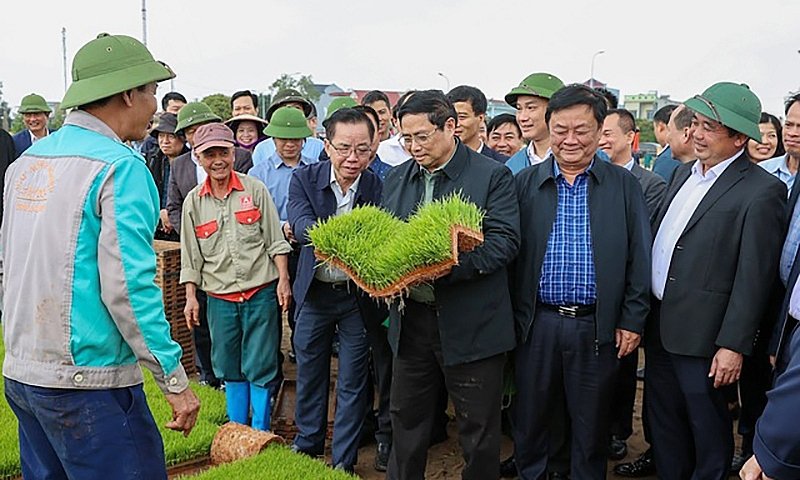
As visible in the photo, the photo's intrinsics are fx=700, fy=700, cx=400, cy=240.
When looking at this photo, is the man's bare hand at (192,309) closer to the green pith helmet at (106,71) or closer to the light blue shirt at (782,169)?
the green pith helmet at (106,71)

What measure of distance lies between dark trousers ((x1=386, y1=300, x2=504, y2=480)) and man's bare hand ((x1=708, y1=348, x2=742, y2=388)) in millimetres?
954

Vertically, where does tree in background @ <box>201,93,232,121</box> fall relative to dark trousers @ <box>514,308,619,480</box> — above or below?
above

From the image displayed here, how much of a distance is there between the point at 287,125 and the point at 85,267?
110 inches

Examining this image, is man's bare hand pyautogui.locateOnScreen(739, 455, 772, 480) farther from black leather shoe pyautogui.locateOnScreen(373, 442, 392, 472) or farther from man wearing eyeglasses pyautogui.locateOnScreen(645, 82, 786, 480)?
black leather shoe pyautogui.locateOnScreen(373, 442, 392, 472)

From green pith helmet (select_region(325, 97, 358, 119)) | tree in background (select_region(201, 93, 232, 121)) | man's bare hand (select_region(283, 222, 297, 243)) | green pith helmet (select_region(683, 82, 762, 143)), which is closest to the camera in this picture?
green pith helmet (select_region(683, 82, 762, 143))

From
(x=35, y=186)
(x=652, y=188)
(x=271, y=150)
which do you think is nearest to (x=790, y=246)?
(x=652, y=188)

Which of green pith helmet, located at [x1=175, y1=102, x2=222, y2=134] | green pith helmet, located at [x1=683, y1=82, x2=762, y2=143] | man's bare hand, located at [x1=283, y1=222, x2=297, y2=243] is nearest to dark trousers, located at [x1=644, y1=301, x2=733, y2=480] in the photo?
green pith helmet, located at [x1=683, y1=82, x2=762, y2=143]

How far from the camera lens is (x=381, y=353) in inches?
157

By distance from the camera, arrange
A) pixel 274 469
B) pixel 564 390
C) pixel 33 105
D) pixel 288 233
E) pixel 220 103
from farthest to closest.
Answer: pixel 220 103
pixel 33 105
pixel 288 233
pixel 274 469
pixel 564 390

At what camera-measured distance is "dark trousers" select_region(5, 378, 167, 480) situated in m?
2.30

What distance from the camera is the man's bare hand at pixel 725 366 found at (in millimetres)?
3094

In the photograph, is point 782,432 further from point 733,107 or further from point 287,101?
point 287,101

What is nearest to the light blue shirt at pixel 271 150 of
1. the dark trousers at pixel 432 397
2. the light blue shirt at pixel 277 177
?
the light blue shirt at pixel 277 177

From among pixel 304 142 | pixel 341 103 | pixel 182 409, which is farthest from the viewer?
pixel 341 103
